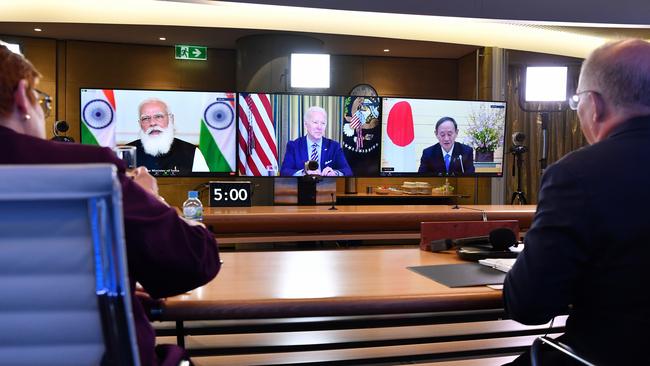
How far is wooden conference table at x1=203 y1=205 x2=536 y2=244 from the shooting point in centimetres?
247

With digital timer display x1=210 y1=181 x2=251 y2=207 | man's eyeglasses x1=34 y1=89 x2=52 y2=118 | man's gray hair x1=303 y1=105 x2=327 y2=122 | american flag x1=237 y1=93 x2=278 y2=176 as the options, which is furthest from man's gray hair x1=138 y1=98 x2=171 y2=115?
man's eyeglasses x1=34 y1=89 x2=52 y2=118

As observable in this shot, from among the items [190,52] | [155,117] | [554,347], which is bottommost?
[554,347]

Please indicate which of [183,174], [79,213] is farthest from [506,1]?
[79,213]

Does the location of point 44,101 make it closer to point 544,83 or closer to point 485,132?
point 485,132

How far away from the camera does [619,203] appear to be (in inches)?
37.2

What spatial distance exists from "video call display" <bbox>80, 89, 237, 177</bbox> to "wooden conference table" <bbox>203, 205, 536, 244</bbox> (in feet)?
1.24

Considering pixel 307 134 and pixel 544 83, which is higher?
pixel 544 83

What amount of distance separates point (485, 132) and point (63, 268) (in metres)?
3.12

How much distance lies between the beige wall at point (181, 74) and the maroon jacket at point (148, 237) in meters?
5.26

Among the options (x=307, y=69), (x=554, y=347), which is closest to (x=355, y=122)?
(x=307, y=69)

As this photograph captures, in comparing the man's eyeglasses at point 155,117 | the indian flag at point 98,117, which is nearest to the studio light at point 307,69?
the man's eyeglasses at point 155,117

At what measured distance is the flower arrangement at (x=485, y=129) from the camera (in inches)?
131

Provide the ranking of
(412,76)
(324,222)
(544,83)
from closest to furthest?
(324,222) → (544,83) → (412,76)

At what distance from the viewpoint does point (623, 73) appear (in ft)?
3.46
